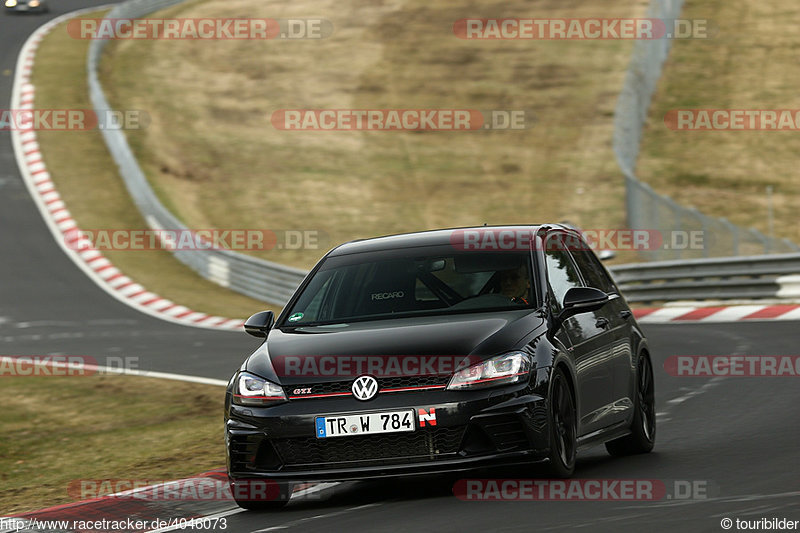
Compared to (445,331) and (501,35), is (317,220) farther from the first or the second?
(445,331)

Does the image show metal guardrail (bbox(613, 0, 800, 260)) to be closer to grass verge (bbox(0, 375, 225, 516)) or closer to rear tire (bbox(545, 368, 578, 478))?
grass verge (bbox(0, 375, 225, 516))

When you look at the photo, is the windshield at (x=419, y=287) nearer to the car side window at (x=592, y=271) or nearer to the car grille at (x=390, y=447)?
the car side window at (x=592, y=271)

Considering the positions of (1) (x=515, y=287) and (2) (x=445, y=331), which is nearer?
(2) (x=445, y=331)

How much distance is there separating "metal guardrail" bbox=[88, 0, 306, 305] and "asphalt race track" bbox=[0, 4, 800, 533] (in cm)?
258

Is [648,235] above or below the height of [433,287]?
below

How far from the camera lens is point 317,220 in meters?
36.1

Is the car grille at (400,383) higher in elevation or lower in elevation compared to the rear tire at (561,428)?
higher

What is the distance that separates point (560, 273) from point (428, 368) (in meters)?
1.66

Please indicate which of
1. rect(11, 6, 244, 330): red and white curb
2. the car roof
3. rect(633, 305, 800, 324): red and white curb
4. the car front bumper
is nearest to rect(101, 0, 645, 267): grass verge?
rect(11, 6, 244, 330): red and white curb

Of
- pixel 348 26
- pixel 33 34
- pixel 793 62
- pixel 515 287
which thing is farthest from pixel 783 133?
pixel 515 287

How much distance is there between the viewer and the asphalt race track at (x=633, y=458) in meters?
7.19

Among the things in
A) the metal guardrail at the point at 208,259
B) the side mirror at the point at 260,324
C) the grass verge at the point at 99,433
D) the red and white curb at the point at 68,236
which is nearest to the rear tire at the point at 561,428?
the side mirror at the point at 260,324

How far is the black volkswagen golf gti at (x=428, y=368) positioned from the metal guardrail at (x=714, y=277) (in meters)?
13.4

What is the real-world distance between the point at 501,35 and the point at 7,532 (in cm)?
4555
